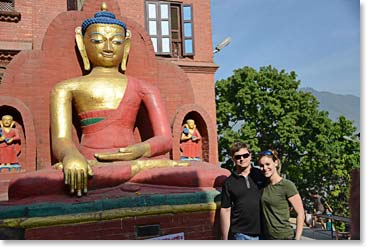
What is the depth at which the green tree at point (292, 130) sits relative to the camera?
14.5 m

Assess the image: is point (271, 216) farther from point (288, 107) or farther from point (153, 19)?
point (288, 107)

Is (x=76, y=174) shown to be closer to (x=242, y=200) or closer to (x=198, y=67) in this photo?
(x=242, y=200)

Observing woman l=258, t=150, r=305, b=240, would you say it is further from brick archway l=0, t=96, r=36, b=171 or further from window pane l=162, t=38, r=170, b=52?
window pane l=162, t=38, r=170, b=52

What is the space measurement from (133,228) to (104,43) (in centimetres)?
248

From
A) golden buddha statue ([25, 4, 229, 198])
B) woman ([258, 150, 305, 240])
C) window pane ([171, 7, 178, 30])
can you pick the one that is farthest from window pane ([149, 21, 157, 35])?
woman ([258, 150, 305, 240])

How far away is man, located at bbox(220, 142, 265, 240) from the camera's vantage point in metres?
3.13

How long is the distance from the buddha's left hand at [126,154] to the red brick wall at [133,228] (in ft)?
2.64

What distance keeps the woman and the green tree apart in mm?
11302

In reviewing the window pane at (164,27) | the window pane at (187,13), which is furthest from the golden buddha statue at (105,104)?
the window pane at (187,13)

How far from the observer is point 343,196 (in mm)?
14750

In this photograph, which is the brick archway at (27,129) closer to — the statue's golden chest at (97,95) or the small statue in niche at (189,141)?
the statue's golden chest at (97,95)

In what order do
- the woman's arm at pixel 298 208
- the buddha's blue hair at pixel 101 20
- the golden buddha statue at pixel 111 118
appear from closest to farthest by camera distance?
the woman's arm at pixel 298 208 → the golden buddha statue at pixel 111 118 → the buddha's blue hair at pixel 101 20

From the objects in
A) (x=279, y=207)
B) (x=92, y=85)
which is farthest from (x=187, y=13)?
(x=279, y=207)

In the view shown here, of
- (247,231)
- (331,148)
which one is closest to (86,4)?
(247,231)
